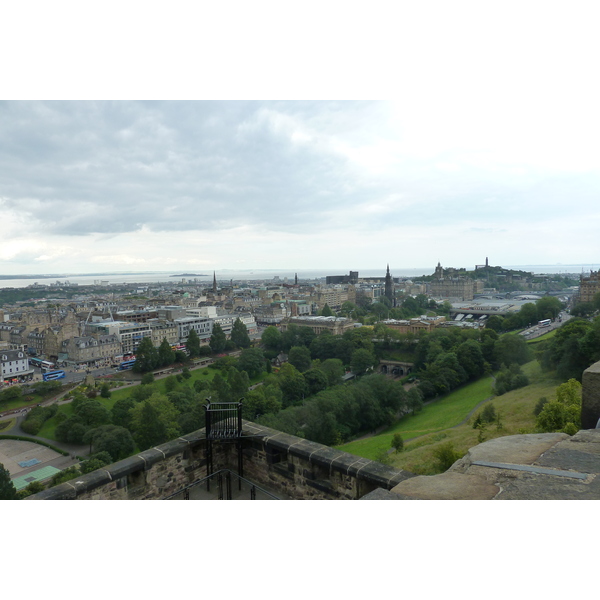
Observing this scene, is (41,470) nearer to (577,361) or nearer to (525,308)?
(577,361)

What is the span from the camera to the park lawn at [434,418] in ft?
41.9

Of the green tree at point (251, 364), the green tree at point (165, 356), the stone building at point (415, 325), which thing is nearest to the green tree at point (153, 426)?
the green tree at point (251, 364)

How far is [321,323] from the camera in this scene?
3912cm

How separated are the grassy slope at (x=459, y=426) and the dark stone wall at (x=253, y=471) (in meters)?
3.25

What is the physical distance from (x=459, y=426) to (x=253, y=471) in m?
10.9

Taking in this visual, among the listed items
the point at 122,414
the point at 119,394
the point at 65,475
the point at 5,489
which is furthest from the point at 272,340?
the point at 5,489

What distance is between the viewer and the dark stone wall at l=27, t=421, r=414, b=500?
8.52 ft

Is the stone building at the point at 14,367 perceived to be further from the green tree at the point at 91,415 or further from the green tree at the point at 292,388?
the green tree at the point at 292,388

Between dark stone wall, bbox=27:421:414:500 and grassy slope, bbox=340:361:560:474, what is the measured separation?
325 centimetres

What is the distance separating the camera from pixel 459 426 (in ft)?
40.9

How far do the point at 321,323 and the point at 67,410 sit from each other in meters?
23.9

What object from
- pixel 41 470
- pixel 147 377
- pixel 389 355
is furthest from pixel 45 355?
pixel 389 355

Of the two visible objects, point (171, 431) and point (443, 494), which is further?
point (171, 431)

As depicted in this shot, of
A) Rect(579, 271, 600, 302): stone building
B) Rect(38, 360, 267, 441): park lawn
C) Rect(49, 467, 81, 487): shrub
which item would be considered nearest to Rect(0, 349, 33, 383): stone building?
Rect(38, 360, 267, 441): park lawn
